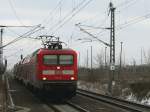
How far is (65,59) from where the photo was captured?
26.3 m

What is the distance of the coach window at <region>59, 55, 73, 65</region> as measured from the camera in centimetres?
2625

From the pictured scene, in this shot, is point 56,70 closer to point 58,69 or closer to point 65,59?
point 58,69

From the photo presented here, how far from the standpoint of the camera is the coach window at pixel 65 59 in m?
26.3

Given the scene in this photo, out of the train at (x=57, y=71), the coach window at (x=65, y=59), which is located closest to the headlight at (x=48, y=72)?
the train at (x=57, y=71)

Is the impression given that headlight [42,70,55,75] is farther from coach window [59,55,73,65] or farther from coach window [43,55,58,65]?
coach window [59,55,73,65]

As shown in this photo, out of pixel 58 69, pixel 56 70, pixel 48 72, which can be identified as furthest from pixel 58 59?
pixel 48 72

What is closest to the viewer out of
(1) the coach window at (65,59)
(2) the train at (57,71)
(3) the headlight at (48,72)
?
(2) the train at (57,71)

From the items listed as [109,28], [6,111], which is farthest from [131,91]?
[6,111]

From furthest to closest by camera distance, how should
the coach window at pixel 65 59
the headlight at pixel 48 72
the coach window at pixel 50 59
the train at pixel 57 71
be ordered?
the coach window at pixel 65 59 → the coach window at pixel 50 59 → the headlight at pixel 48 72 → the train at pixel 57 71

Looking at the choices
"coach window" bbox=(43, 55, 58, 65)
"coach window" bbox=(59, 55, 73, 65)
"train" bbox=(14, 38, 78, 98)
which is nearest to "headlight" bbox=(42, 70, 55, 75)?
"train" bbox=(14, 38, 78, 98)

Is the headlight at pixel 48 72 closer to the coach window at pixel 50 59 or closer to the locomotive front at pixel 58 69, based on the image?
the locomotive front at pixel 58 69

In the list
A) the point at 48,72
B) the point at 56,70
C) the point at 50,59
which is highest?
the point at 50,59

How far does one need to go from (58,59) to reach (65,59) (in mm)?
426

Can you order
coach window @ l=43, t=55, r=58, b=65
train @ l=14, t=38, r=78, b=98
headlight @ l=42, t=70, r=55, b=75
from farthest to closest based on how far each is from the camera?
1. coach window @ l=43, t=55, r=58, b=65
2. headlight @ l=42, t=70, r=55, b=75
3. train @ l=14, t=38, r=78, b=98
